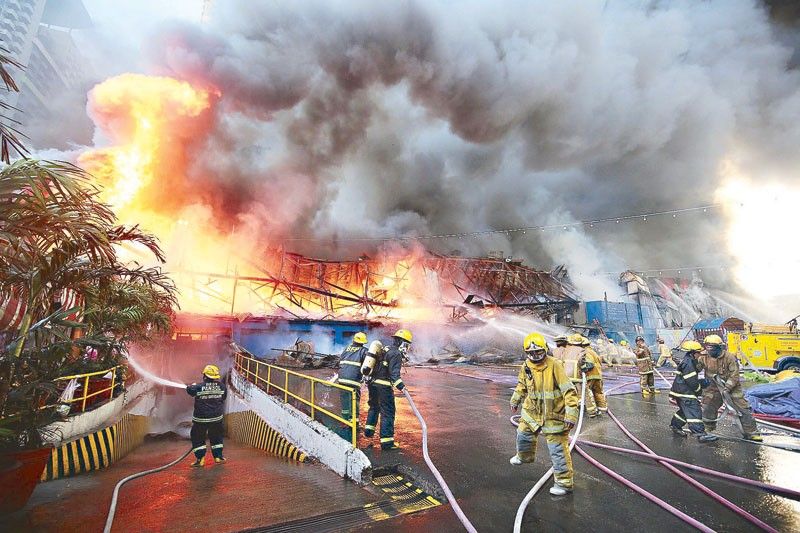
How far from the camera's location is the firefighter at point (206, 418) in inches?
269

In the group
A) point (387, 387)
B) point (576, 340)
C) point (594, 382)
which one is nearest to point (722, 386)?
point (594, 382)

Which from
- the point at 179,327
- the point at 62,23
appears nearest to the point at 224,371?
the point at 179,327

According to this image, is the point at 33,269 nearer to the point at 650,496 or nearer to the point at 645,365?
the point at 650,496

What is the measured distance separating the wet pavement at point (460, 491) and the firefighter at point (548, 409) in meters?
0.30

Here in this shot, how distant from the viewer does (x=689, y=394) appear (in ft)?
21.7

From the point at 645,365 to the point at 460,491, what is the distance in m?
9.12

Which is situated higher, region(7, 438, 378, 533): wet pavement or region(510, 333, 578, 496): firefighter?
region(510, 333, 578, 496): firefighter

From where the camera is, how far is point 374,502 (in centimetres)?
406

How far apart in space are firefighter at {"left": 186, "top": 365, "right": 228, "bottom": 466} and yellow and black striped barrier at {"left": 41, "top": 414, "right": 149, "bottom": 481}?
5.46 feet

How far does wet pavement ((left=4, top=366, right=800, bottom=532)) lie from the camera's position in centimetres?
367

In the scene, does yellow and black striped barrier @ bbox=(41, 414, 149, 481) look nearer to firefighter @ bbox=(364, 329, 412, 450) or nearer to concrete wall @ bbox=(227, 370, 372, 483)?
concrete wall @ bbox=(227, 370, 372, 483)

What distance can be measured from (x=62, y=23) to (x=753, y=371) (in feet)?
360

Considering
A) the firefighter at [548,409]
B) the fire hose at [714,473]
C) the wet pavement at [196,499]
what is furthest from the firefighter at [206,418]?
the fire hose at [714,473]

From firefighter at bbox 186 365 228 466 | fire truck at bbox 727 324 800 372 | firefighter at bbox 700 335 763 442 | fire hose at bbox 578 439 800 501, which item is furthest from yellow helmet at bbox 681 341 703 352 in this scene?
fire truck at bbox 727 324 800 372
